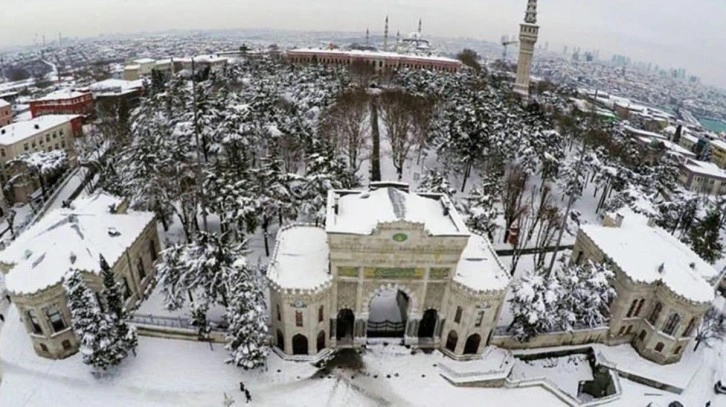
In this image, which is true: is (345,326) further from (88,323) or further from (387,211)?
(88,323)

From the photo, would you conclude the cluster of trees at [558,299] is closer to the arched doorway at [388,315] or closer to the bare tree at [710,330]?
the arched doorway at [388,315]

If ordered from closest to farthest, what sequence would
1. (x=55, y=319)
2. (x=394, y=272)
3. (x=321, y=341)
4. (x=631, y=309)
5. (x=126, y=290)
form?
1. (x=55, y=319)
2. (x=394, y=272)
3. (x=321, y=341)
4. (x=126, y=290)
5. (x=631, y=309)

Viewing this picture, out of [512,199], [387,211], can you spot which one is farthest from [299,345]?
[512,199]

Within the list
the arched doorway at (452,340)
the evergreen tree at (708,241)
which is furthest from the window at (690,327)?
the arched doorway at (452,340)

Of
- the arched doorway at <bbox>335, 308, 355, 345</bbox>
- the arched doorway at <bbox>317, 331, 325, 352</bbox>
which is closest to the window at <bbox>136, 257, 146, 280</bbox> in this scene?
the arched doorway at <bbox>317, 331, 325, 352</bbox>

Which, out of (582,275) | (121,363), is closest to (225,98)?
(121,363)

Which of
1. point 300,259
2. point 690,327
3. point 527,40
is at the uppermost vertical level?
point 527,40

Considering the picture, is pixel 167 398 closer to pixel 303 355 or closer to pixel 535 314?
pixel 303 355
